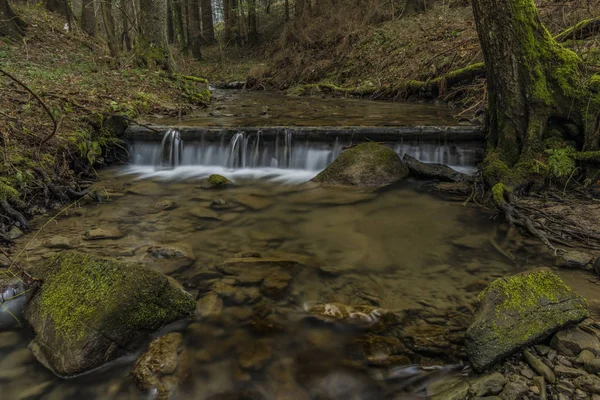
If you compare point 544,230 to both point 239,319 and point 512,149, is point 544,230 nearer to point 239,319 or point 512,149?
point 512,149

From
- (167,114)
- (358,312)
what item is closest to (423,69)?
(167,114)

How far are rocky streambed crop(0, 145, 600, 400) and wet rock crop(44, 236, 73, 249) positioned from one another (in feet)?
0.04

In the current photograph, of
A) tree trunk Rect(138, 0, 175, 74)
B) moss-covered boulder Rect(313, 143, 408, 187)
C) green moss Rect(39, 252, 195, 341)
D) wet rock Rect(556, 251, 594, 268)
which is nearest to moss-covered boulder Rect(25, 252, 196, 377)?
Result: green moss Rect(39, 252, 195, 341)

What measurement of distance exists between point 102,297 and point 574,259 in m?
3.96

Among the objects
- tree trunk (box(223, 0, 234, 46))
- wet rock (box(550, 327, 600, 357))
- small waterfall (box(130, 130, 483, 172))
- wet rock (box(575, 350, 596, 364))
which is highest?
tree trunk (box(223, 0, 234, 46))

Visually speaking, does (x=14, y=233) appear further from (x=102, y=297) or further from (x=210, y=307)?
(x=210, y=307)

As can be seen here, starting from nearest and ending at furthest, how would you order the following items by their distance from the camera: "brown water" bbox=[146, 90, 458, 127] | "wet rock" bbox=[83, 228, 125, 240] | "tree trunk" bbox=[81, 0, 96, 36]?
1. "wet rock" bbox=[83, 228, 125, 240]
2. "brown water" bbox=[146, 90, 458, 127]
3. "tree trunk" bbox=[81, 0, 96, 36]

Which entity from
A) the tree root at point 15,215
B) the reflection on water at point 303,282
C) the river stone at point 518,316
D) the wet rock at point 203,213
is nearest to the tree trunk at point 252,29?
the reflection on water at point 303,282

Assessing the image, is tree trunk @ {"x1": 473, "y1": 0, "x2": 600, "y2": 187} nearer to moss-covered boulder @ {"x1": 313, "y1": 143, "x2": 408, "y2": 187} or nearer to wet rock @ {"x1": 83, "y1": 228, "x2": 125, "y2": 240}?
moss-covered boulder @ {"x1": 313, "y1": 143, "x2": 408, "y2": 187}

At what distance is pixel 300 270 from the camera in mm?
3729

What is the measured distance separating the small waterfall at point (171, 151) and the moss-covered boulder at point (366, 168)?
2975mm

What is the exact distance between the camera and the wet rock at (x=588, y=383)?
2.02 m

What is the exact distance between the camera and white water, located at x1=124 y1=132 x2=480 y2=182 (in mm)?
6773

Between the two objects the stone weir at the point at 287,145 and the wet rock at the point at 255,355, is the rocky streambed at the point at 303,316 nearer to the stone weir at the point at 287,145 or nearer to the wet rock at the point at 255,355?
the wet rock at the point at 255,355
